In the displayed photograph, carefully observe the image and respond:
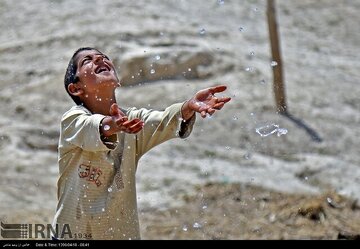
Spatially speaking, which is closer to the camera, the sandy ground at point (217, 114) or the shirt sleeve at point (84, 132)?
the shirt sleeve at point (84, 132)

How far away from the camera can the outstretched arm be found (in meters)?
3.53

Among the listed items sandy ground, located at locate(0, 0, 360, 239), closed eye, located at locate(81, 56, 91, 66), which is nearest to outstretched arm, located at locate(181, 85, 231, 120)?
closed eye, located at locate(81, 56, 91, 66)

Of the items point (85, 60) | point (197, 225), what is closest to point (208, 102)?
point (85, 60)

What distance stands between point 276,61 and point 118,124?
15.8 feet

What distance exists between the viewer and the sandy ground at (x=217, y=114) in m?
6.58

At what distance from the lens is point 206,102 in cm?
359

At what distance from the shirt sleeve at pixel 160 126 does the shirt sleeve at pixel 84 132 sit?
0.28 meters

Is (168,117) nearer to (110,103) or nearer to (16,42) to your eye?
(110,103)

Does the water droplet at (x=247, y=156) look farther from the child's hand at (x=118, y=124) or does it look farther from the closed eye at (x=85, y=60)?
the child's hand at (x=118, y=124)

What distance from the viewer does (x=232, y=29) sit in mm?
8773

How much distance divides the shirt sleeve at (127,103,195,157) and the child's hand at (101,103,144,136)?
403 millimetres

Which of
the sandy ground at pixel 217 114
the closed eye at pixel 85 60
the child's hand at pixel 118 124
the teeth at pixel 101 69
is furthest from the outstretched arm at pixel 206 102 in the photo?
the sandy ground at pixel 217 114

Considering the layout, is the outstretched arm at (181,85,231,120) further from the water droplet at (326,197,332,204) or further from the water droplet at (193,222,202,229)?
the water droplet at (326,197,332,204)

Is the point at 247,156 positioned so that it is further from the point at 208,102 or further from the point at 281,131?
the point at 208,102
